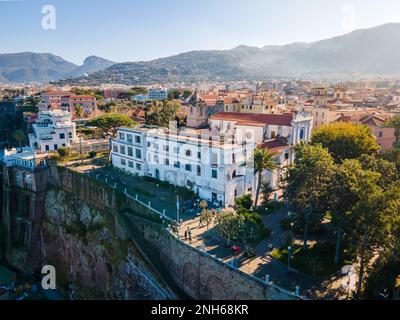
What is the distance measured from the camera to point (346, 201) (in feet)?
87.2

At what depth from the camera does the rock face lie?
1380 inches

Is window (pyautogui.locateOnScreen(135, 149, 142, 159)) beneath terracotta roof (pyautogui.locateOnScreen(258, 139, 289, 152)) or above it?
beneath

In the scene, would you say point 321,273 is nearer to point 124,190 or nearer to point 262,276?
point 262,276

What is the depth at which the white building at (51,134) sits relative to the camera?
62875 millimetres

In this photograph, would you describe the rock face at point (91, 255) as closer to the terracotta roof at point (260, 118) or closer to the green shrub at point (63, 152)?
Result: the green shrub at point (63, 152)

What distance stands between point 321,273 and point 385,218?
23.3ft

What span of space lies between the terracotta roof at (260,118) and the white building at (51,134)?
30041mm

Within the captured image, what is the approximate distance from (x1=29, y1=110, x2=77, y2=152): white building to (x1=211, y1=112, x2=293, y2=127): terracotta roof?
3004cm

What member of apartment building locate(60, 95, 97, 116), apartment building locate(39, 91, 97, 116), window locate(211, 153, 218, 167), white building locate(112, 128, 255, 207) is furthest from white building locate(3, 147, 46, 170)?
apartment building locate(60, 95, 97, 116)

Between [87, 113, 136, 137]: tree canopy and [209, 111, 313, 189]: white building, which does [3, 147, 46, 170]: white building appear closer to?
[87, 113, 136, 137]: tree canopy

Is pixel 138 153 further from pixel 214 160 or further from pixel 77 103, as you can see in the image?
Answer: pixel 77 103

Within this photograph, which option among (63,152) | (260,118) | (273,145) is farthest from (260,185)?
(63,152)

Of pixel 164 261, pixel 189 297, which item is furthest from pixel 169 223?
pixel 189 297

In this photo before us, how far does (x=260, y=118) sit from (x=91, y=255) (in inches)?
1368
